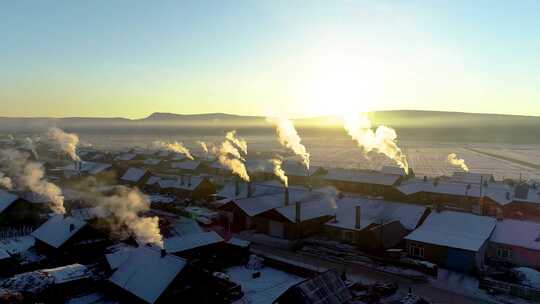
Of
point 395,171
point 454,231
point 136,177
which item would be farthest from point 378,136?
point 136,177

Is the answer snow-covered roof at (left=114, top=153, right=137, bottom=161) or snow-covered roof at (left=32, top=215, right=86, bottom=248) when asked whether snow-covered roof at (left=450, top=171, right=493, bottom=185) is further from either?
snow-covered roof at (left=114, top=153, right=137, bottom=161)

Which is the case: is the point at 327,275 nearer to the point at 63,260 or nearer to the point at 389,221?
the point at 389,221

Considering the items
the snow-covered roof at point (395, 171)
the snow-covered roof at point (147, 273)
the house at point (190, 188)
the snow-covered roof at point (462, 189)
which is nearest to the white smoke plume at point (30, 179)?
the house at point (190, 188)

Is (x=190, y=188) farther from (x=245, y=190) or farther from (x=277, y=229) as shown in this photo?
(x=277, y=229)

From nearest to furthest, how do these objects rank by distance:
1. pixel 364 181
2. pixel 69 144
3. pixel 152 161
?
1. pixel 364 181
2. pixel 69 144
3. pixel 152 161

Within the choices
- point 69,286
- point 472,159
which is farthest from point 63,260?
point 472,159

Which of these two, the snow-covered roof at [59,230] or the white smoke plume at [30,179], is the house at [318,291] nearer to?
the snow-covered roof at [59,230]
